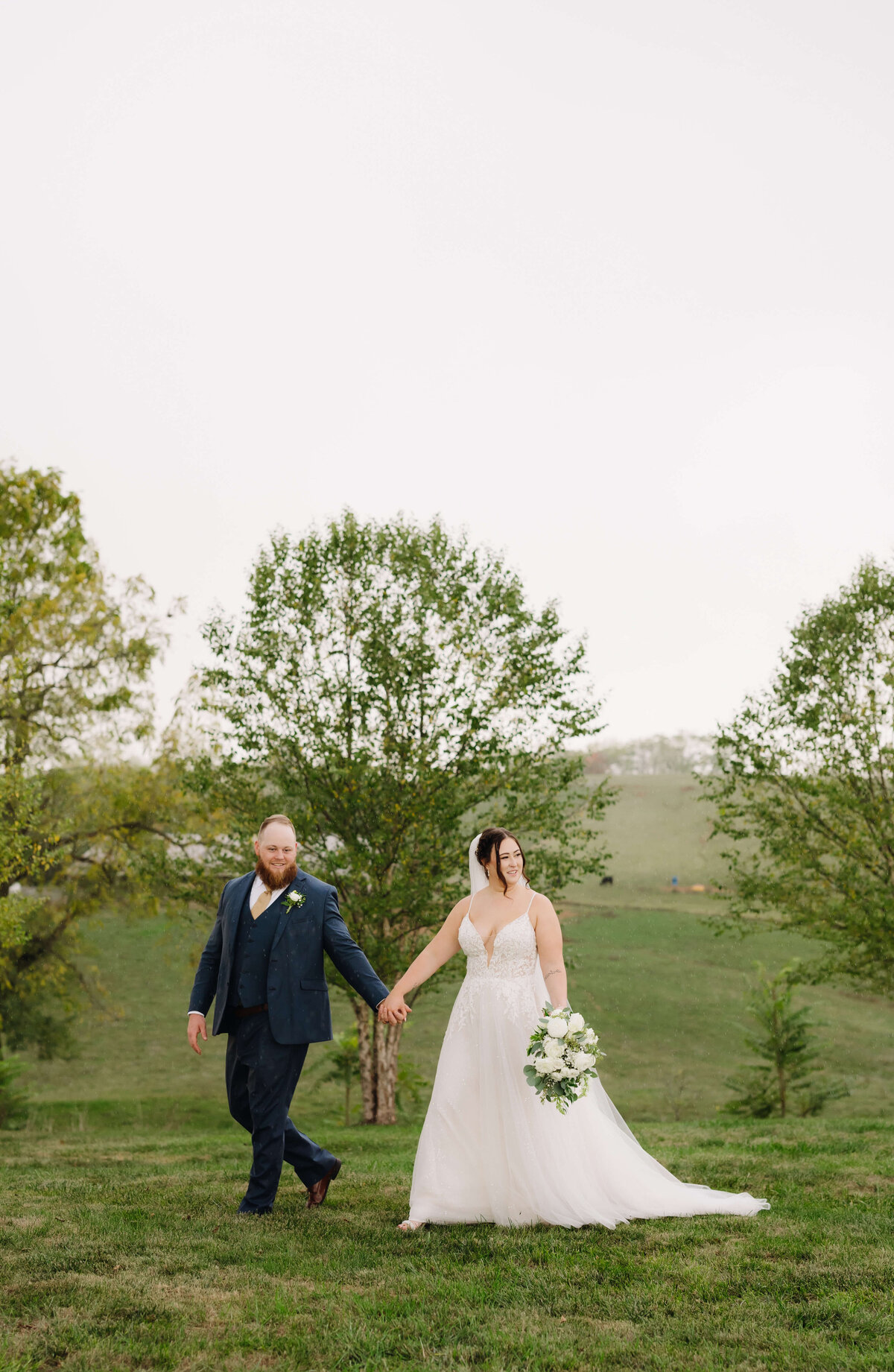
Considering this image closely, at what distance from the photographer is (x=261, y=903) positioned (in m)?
7.77

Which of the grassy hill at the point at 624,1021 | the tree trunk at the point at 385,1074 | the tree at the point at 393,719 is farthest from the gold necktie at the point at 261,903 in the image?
the tree trunk at the point at 385,1074

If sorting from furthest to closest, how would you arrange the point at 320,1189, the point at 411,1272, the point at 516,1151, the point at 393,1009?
the point at 320,1189, the point at 393,1009, the point at 516,1151, the point at 411,1272

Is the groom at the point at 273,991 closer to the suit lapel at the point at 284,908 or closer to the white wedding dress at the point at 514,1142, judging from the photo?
the suit lapel at the point at 284,908

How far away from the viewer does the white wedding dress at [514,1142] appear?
22.6 feet

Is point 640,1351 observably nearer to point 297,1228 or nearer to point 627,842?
point 297,1228

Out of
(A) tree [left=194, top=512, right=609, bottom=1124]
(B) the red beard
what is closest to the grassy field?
(B) the red beard

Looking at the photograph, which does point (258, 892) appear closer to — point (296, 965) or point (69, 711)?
point (296, 965)

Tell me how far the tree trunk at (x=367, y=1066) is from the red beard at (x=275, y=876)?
41.0 feet

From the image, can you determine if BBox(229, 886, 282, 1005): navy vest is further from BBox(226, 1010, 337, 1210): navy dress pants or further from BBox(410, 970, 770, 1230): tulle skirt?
BBox(410, 970, 770, 1230): tulle skirt

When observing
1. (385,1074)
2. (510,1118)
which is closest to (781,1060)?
(385,1074)

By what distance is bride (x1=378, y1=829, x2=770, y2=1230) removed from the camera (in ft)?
22.6

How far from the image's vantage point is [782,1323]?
189 inches

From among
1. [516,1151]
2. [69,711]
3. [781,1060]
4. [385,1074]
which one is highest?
[69,711]

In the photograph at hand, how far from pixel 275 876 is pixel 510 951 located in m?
1.74
